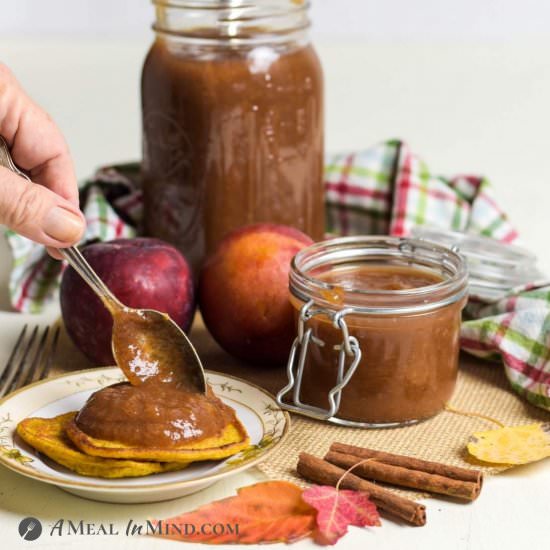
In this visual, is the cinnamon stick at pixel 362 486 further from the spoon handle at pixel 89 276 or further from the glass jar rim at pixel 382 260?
the spoon handle at pixel 89 276

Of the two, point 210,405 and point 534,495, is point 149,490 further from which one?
point 534,495

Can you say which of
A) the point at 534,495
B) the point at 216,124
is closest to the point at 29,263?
the point at 216,124

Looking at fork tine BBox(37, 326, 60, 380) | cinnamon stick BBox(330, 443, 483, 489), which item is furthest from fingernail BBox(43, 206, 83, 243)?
cinnamon stick BBox(330, 443, 483, 489)

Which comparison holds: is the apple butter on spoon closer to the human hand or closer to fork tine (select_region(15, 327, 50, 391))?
the human hand

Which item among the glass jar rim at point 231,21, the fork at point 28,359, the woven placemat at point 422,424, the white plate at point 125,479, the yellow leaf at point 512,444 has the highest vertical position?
the glass jar rim at point 231,21

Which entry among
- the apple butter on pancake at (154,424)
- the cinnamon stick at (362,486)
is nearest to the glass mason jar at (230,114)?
the apple butter on pancake at (154,424)

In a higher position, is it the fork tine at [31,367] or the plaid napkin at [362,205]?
the plaid napkin at [362,205]

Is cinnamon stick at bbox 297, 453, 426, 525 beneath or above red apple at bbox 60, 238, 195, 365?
beneath
